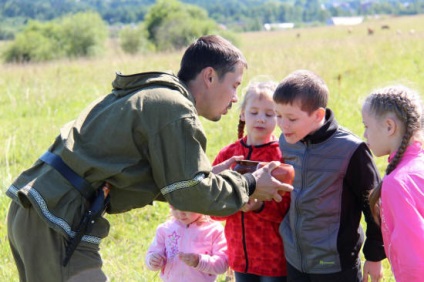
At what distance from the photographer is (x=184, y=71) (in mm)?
3580

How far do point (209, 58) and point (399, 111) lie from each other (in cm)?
Answer: 98

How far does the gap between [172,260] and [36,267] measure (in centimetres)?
108

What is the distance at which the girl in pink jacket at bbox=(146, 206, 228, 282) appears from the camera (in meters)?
4.11

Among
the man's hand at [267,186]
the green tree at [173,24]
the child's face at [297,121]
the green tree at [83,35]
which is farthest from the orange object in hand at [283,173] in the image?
the green tree at [83,35]

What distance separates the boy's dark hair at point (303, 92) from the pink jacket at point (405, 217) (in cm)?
61

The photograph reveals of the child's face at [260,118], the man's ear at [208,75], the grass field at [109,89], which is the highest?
the man's ear at [208,75]

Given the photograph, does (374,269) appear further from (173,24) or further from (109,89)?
(173,24)

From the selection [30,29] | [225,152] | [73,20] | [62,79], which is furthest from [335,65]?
[30,29]

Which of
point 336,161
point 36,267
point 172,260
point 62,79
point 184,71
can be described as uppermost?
point 184,71

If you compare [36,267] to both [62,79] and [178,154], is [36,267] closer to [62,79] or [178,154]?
[178,154]

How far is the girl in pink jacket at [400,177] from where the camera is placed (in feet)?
9.77

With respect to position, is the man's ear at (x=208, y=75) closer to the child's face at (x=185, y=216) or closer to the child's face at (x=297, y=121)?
the child's face at (x=297, y=121)

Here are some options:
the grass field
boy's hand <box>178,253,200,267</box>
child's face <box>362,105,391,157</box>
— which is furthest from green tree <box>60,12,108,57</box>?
child's face <box>362,105,391,157</box>

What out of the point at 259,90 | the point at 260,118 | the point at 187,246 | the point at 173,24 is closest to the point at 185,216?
the point at 187,246
